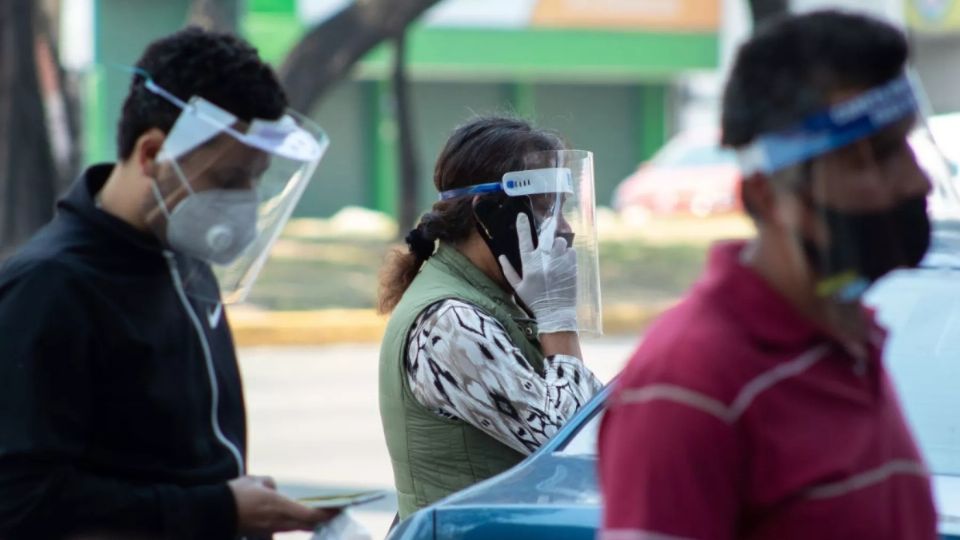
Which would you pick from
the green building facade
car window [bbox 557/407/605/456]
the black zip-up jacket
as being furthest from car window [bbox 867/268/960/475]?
the green building facade

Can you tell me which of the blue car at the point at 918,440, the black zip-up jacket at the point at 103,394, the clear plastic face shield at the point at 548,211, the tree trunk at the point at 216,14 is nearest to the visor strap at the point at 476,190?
the clear plastic face shield at the point at 548,211

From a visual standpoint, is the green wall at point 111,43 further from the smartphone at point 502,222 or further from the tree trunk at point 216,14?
the smartphone at point 502,222

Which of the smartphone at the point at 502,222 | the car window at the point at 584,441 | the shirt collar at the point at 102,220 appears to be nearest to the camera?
the shirt collar at the point at 102,220

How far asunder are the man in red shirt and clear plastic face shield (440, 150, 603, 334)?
1518 mm

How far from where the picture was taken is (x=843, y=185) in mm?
1742

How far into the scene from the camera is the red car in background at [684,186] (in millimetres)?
23625

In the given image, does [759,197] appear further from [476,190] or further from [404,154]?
[404,154]

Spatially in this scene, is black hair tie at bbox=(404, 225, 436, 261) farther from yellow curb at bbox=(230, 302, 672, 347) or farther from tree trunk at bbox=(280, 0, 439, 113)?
tree trunk at bbox=(280, 0, 439, 113)

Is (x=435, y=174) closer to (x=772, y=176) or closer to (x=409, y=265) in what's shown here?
(x=409, y=265)

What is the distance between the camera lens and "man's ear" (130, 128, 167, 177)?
248cm

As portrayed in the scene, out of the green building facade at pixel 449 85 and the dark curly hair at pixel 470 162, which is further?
the green building facade at pixel 449 85

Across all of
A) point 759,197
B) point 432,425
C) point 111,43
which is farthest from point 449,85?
point 759,197

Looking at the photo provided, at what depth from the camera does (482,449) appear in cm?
316

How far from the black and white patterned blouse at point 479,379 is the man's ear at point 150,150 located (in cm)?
82
